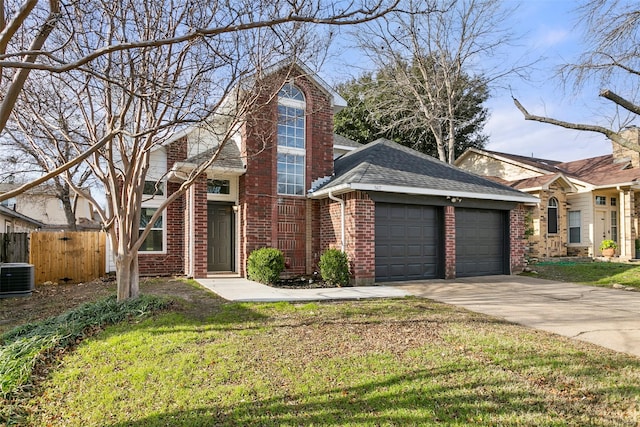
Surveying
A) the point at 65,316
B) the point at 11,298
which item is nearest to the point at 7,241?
the point at 11,298

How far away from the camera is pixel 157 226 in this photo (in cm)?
1227

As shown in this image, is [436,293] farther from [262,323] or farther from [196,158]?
[196,158]

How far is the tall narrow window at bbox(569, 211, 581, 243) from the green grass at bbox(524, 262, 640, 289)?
14.6ft

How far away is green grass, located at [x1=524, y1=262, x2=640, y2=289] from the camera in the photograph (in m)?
11.4

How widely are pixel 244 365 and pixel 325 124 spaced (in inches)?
368

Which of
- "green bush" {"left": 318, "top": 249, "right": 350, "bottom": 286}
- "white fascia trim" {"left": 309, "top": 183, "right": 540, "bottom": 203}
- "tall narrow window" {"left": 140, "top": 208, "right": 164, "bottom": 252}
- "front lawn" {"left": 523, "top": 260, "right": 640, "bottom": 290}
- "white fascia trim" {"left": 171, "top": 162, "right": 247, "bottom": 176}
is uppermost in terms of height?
"white fascia trim" {"left": 171, "top": 162, "right": 247, "bottom": 176}

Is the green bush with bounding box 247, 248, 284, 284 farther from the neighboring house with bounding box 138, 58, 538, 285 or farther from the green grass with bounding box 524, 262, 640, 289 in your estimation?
the green grass with bounding box 524, 262, 640, 289

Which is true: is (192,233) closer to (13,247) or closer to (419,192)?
(419,192)

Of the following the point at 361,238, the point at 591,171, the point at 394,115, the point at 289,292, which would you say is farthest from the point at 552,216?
the point at 289,292

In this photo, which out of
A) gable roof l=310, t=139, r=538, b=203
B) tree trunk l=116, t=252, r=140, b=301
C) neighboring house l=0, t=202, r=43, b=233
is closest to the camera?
tree trunk l=116, t=252, r=140, b=301

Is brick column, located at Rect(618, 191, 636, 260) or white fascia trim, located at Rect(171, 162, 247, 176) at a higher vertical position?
white fascia trim, located at Rect(171, 162, 247, 176)

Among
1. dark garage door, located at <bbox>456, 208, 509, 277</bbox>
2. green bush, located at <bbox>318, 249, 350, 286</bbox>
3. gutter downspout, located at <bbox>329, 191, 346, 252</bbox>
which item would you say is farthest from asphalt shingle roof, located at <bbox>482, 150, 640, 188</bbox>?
green bush, located at <bbox>318, 249, 350, 286</bbox>

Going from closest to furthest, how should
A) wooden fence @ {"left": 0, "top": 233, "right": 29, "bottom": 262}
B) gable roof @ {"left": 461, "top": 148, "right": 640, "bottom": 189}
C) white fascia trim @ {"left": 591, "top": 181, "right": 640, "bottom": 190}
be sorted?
wooden fence @ {"left": 0, "top": 233, "right": 29, "bottom": 262}
white fascia trim @ {"left": 591, "top": 181, "right": 640, "bottom": 190}
gable roof @ {"left": 461, "top": 148, "right": 640, "bottom": 189}

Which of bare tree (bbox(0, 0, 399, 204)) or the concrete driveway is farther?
the concrete driveway
